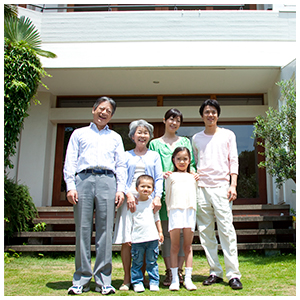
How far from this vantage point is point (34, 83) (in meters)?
5.81

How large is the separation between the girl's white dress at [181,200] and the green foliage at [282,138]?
229cm

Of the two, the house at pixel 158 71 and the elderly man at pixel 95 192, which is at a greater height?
the house at pixel 158 71

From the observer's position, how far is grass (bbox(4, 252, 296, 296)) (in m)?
2.97

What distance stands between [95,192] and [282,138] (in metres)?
3.34

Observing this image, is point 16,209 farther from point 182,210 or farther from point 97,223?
point 182,210

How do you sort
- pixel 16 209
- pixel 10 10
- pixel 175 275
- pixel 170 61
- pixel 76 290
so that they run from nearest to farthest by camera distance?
pixel 76 290, pixel 175 275, pixel 16 209, pixel 10 10, pixel 170 61

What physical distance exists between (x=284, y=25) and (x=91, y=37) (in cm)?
391

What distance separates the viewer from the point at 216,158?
3.35m

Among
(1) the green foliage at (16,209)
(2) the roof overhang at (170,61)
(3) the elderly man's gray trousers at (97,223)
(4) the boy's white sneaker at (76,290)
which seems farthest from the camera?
(2) the roof overhang at (170,61)

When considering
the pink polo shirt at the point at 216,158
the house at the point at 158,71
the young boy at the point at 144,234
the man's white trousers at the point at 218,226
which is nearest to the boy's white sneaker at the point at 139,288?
the young boy at the point at 144,234

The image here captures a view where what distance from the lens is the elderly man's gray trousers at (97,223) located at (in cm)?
300

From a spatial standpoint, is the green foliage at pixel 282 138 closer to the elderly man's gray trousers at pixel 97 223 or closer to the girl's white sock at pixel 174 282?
the girl's white sock at pixel 174 282

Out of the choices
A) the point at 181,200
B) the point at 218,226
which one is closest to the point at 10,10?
the point at 181,200
